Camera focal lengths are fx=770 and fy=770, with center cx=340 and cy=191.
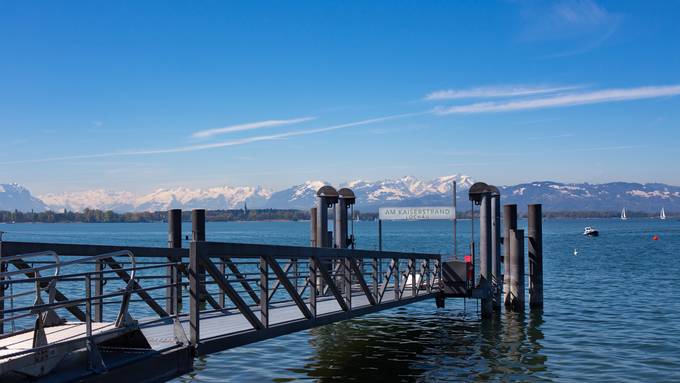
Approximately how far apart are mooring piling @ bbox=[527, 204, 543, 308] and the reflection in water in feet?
2.90

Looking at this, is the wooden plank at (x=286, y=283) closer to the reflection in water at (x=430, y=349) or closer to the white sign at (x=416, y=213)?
the reflection in water at (x=430, y=349)

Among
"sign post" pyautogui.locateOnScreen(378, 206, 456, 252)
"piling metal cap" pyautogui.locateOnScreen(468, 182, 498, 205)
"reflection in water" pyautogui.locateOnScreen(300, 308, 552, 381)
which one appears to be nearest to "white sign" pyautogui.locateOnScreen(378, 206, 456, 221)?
"sign post" pyautogui.locateOnScreen(378, 206, 456, 252)

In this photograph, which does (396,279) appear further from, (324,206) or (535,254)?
(535,254)

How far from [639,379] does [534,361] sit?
2.50 meters

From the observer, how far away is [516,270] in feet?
82.3

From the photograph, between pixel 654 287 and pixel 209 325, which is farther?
pixel 654 287

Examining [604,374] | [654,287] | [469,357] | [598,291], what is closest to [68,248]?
[469,357]

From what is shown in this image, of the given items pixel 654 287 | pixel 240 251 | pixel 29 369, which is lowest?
pixel 654 287

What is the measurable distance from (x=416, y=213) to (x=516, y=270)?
435 cm

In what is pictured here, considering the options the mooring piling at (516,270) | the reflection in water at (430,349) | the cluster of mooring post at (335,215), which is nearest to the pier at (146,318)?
the reflection in water at (430,349)

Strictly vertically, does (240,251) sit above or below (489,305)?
above

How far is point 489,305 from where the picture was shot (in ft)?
77.7

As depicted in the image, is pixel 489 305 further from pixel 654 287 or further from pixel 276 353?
pixel 654 287

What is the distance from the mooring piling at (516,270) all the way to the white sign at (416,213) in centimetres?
290
